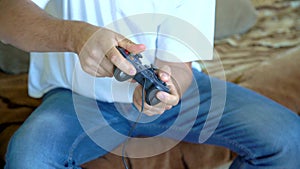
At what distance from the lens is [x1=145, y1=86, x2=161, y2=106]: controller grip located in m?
0.75

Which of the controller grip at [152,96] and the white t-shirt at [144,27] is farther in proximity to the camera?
the white t-shirt at [144,27]

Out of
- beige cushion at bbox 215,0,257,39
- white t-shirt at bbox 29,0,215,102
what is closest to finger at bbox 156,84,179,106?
white t-shirt at bbox 29,0,215,102

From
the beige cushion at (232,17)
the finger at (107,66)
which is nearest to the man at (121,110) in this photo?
the finger at (107,66)

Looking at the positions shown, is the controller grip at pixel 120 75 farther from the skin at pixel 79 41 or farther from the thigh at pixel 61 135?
the thigh at pixel 61 135

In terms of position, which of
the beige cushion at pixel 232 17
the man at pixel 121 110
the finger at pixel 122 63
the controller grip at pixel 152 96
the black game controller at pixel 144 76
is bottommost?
the beige cushion at pixel 232 17

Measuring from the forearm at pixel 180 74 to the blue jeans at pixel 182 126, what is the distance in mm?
59

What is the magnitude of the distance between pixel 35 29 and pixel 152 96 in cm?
28

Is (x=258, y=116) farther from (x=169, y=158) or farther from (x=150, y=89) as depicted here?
(x=150, y=89)

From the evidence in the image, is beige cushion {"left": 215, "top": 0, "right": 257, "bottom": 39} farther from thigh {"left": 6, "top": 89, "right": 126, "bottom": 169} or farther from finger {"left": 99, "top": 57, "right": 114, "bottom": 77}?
finger {"left": 99, "top": 57, "right": 114, "bottom": 77}

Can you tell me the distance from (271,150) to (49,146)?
18.8 inches

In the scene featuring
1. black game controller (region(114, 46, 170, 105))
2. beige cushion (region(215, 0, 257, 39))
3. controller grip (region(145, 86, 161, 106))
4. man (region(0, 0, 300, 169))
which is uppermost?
black game controller (region(114, 46, 170, 105))

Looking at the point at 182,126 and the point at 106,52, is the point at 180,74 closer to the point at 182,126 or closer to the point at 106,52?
the point at 182,126

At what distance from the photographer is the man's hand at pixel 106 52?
28.2 inches

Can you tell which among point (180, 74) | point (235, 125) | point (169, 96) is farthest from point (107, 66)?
point (235, 125)
